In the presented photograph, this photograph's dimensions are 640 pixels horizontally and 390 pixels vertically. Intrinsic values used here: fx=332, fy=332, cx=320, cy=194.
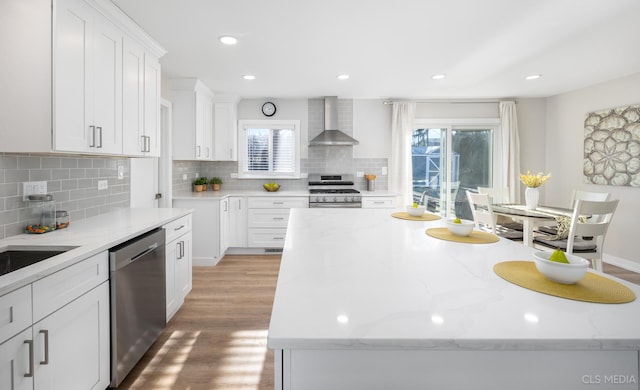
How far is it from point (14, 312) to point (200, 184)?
386 cm

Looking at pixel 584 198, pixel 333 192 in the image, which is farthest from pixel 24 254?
pixel 584 198

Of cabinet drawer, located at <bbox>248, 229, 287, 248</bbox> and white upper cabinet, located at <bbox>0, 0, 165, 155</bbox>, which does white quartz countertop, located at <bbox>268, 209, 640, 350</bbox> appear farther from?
cabinet drawer, located at <bbox>248, 229, 287, 248</bbox>

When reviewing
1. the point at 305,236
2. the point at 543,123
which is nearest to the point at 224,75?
the point at 305,236

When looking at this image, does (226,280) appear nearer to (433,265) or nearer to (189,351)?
(189,351)

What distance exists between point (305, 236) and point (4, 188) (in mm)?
1636

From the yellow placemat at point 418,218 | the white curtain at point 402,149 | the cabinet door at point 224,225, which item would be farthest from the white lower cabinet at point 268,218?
the yellow placemat at point 418,218

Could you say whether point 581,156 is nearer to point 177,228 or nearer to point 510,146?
point 510,146

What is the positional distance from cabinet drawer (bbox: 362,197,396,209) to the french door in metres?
0.90

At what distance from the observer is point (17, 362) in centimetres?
120

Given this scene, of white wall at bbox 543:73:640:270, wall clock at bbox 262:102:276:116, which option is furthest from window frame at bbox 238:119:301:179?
white wall at bbox 543:73:640:270

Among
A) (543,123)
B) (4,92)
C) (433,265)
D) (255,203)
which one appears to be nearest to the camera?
(433,265)

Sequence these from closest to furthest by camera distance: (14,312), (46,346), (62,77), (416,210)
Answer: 1. (14,312)
2. (46,346)
3. (62,77)
4. (416,210)

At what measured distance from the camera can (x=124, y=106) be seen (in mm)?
2383

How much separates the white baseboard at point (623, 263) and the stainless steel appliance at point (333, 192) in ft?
10.9
